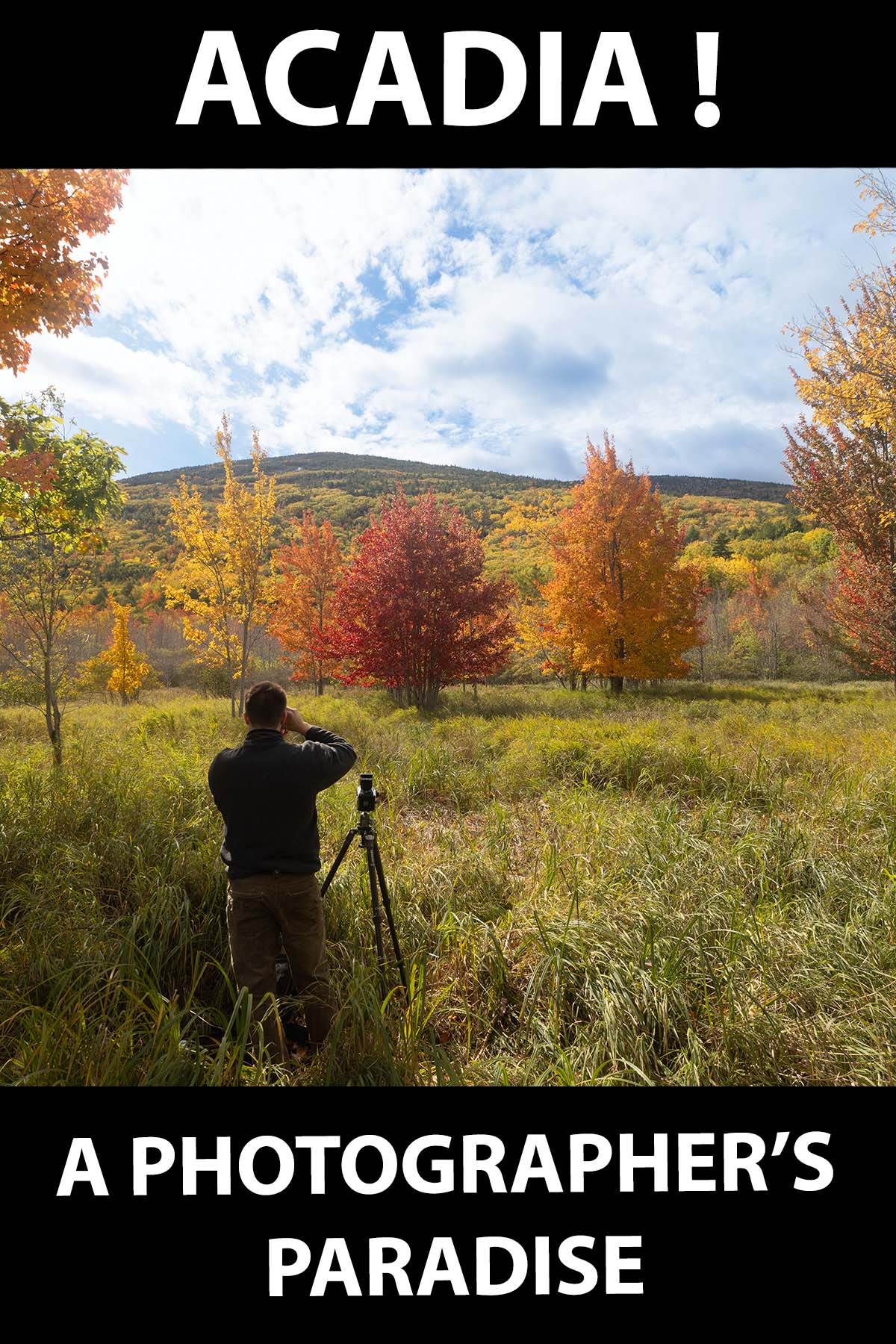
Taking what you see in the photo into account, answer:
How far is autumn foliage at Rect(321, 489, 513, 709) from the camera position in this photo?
13695 mm

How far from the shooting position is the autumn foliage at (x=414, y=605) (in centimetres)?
1370

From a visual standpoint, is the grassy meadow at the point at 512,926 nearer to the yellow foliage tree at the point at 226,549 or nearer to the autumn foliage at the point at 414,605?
the autumn foliage at the point at 414,605

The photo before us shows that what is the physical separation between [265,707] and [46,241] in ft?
15.2

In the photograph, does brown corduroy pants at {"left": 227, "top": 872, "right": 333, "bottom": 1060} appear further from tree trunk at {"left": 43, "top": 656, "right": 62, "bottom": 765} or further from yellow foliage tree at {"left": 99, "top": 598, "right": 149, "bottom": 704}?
yellow foliage tree at {"left": 99, "top": 598, "right": 149, "bottom": 704}

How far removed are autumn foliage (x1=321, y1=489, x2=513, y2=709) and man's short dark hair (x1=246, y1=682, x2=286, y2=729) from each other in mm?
10979

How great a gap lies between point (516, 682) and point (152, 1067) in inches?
1292

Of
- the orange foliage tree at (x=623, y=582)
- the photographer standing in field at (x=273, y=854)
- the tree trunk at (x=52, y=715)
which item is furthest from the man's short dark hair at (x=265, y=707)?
the orange foliage tree at (x=623, y=582)

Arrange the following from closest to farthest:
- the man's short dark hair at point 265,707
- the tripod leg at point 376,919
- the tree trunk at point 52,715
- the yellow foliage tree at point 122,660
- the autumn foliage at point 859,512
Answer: the man's short dark hair at point 265,707, the tripod leg at point 376,919, the tree trunk at point 52,715, the autumn foliage at point 859,512, the yellow foliage tree at point 122,660

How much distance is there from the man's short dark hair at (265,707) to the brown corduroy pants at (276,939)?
2.57 ft

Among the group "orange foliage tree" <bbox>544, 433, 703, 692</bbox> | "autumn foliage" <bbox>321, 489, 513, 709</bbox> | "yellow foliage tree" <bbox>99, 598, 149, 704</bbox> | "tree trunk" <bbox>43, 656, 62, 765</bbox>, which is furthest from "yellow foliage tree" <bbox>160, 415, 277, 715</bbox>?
"yellow foliage tree" <bbox>99, 598, 149, 704</bbox>

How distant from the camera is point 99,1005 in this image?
107 inches

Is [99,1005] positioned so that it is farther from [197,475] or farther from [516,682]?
[197,475]

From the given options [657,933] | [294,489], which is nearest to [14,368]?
[657,933]

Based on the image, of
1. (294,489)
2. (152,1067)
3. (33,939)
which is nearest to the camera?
(152,1067)
